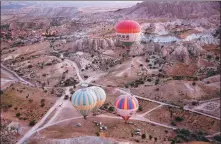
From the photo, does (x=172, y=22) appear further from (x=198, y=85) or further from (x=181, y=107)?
(x=181, y=107)

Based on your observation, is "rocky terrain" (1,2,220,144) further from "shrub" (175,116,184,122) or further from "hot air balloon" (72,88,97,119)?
"hot air balloon" (72,88,97,119)

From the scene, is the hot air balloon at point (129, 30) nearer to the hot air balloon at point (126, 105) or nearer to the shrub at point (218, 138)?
the hot air balloon at point (126, 105)

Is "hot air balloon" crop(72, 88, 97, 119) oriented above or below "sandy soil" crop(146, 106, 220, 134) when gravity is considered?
above

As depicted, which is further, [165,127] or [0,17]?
[0,17]

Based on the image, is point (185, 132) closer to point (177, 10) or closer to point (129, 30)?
point (129, 30)

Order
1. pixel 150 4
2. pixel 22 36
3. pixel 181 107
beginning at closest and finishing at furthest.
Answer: pixel 181 107, pixel 22 36, pixel 150 4

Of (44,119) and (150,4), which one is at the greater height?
(150,4)

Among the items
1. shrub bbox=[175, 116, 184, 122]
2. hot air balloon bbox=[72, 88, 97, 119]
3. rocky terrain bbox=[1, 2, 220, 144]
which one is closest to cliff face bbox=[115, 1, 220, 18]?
rocky terrain bbox=[1, 2, 220, 144]

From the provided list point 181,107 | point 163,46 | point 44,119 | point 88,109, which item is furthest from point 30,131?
point 163,46

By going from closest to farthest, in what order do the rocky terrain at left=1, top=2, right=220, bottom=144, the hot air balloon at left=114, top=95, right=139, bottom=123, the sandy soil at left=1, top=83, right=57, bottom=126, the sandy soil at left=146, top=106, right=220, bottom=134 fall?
the hot air balloon at left=114, top=95, right=139, bottom=123, the rocky terrain at left=1, top=2, right=220, bottom=144, the sandy soil at left=146, top=106, right=220, bottom=134, the sandy soil at left=1, top=83, right=57, bottom=126
